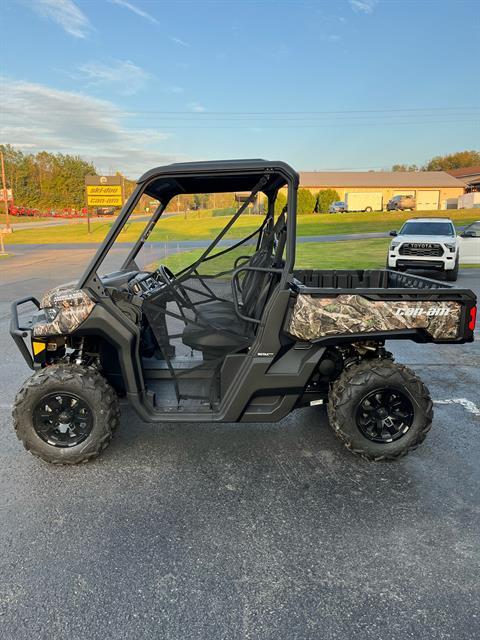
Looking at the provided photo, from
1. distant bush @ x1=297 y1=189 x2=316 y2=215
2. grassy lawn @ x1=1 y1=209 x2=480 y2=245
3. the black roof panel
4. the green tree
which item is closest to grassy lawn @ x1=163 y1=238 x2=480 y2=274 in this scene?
grassy lawn @ x1=1 y1=209 x2=480 y2=245

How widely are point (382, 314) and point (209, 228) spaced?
137 centimetres

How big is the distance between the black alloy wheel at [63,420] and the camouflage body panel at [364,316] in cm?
152

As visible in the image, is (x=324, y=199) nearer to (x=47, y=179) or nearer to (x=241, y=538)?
(x=47, y=179)

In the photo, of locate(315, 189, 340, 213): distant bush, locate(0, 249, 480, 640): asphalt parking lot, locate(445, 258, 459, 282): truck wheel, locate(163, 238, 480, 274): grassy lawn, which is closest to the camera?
locate(0, 249, 480, 640): asphalt parking lot

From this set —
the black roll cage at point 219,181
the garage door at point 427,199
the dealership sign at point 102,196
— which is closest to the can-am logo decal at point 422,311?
the black roll cage at point 219,181

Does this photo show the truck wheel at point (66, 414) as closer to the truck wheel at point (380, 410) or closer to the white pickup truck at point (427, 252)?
the truck wheel at point (380, 410)

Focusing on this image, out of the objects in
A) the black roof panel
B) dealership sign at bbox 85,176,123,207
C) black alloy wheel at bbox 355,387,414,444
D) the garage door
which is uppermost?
the garage door

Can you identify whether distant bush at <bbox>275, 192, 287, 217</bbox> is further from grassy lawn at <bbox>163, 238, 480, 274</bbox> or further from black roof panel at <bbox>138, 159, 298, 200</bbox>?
grassy lawn at <bbox>163, 238, 480, 274</bbox>

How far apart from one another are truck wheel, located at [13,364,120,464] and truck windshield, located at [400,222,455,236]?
12640mm

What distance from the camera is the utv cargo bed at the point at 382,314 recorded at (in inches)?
124

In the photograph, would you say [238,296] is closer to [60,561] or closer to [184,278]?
[184,278]

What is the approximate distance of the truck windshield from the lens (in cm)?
1395

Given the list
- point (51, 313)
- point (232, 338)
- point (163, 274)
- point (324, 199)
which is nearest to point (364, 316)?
point (232, 338)

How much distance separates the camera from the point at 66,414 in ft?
10.7
